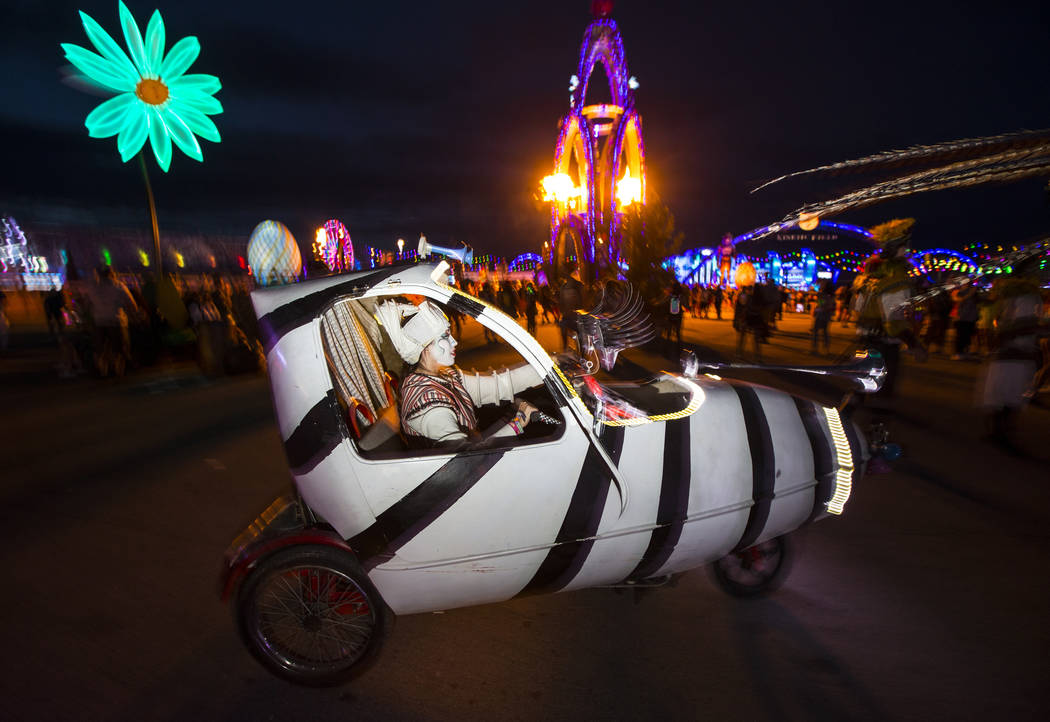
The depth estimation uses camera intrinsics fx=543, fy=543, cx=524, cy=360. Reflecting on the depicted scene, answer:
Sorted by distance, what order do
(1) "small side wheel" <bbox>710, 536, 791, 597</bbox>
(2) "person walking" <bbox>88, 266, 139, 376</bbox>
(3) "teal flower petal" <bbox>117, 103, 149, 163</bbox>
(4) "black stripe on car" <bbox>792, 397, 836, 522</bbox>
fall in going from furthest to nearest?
(2) "person walking" <bbox>88, 266, 139, 376</bbox>
(3) "teal flower petal" <bbox>117, 103, 149, 163</bbox>
(1) "small side wheel" <bbox>710, 536, 791, 597</bbox>
(4) "black stripe on car" <bbox>792, 397, 836, 522</bbox>

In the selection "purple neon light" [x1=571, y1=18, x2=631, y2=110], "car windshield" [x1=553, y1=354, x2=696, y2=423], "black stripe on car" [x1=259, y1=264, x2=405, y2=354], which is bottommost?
"car windshield" [x1=553, y1=354, x2=696, y2=423]

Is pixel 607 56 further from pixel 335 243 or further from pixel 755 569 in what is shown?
pixel 755 569

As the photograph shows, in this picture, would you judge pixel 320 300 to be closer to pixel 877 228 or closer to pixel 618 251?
pixel 877 228

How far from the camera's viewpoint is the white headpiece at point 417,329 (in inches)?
104

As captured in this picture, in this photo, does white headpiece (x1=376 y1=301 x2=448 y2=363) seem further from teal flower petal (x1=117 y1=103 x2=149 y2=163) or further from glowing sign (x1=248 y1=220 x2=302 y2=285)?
glowing sign (x1=248 y1=220 x2=302 y2=285)

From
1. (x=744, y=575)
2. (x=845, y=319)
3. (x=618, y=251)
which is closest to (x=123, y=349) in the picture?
(x=744, y=575)

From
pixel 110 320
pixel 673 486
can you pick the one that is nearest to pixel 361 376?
pixel 673 486

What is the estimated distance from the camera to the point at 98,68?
8.62m

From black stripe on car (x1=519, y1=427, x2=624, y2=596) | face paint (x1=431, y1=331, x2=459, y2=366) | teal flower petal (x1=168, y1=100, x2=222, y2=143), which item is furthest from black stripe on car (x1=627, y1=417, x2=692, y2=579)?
teal flower petal (x1=168, y1=100, x2=222, y2=143)

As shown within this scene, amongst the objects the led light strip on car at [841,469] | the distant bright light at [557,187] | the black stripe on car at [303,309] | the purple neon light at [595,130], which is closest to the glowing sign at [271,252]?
→ the black stripe on car at [303,309]

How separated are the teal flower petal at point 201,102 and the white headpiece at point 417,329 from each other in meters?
9.31

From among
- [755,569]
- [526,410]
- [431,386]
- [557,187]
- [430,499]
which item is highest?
[557,187]

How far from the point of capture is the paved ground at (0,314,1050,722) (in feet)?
7.70

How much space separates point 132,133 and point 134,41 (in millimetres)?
1469
